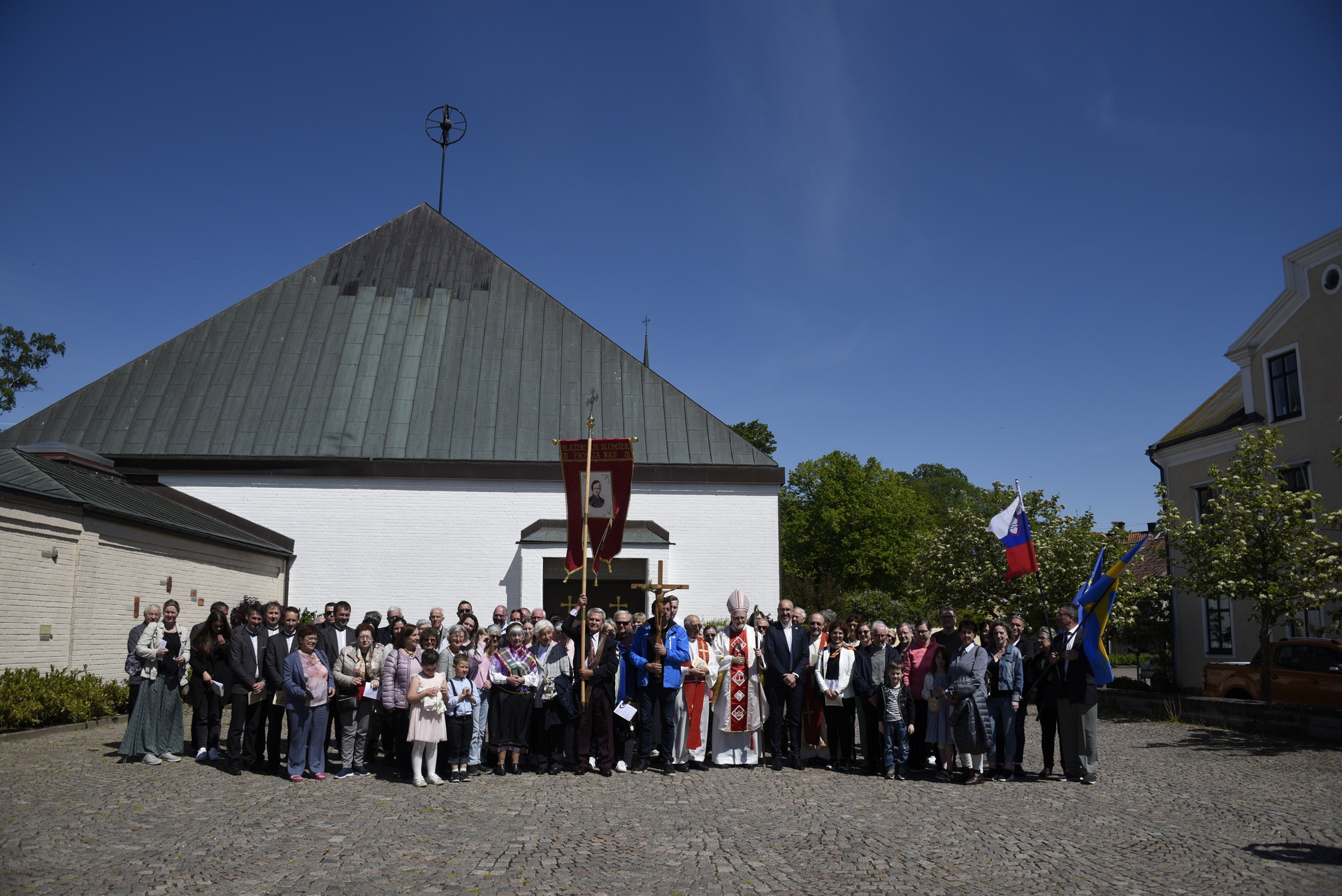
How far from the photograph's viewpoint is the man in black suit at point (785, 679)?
1090 centimetres

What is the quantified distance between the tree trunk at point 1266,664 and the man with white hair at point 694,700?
9.85 metres

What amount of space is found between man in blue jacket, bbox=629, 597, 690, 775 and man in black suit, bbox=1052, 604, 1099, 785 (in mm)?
4148

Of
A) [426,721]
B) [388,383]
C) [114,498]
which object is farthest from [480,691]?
[388,383]

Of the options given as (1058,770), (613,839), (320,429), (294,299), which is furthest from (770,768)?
(294,299)

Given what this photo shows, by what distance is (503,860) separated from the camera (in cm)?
645

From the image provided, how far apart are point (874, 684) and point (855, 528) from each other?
132ft

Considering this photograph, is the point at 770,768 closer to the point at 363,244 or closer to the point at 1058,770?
the point at 1058,770

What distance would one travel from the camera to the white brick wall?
40.4 feet

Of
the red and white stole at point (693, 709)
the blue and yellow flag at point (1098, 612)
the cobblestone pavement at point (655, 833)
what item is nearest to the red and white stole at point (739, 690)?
the red and white stole at point (693, 709)

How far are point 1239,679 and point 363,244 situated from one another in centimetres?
2220

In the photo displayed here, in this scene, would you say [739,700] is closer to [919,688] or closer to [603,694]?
[603,694]

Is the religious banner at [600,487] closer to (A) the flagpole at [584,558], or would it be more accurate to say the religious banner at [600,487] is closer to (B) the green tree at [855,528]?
(A) the flagpole at [584,558]

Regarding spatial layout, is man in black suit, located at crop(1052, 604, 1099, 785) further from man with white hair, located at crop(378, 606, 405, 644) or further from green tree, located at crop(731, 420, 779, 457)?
green tree, located at crop(731, 420, 779, 457)

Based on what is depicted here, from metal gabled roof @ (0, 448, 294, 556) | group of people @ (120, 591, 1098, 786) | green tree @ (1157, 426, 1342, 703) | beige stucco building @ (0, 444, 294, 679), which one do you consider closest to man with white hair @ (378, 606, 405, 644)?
group of people @ (120, 591, 1098, 786)
